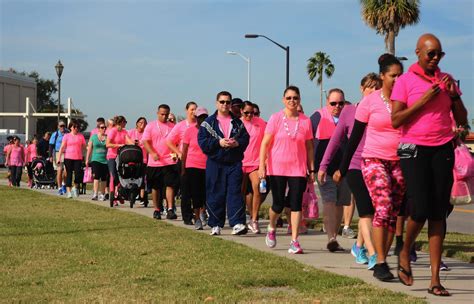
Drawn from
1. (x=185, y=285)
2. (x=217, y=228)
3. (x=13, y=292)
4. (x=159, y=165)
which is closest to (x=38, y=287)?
(x=13, y=292)

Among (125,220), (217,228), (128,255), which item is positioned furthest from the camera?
(125,220)

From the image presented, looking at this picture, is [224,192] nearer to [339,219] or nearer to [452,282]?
[339,219]

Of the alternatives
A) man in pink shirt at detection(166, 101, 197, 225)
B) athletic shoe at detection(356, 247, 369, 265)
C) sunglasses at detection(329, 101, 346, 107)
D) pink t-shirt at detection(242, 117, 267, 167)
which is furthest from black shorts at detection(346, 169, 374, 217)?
man in pink shirt at detection(166, 101, 197, 225)

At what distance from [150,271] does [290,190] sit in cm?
259

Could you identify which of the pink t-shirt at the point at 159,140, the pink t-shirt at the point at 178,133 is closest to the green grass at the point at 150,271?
the pink t-shirt at the point at 178,133

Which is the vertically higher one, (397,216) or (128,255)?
(397,216)

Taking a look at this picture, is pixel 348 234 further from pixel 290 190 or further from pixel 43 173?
pixel 43 173

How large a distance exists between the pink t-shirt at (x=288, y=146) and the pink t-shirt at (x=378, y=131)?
2248 mm

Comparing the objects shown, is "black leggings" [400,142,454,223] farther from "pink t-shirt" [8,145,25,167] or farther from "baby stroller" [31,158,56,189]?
"pink t-shirt" [8,145,25,167]

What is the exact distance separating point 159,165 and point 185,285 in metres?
8.15

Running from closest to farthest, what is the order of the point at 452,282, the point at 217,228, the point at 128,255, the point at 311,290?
the point at 311,290, the point at 452,282, the point at 128,255, the point at 217,228

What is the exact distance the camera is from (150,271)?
8266 millimetres

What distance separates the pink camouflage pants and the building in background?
283ft

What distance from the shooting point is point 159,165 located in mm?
15438
